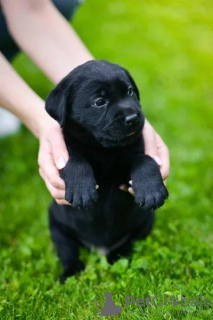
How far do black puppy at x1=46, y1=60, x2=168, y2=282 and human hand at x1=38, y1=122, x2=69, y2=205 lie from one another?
5cm

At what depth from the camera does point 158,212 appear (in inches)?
158

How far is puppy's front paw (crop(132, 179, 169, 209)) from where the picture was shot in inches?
104

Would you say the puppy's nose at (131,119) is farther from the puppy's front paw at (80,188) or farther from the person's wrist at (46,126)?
the person's wrist at (46,126)

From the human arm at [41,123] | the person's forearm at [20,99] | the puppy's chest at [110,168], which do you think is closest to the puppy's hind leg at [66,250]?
the human arm at [41,123]

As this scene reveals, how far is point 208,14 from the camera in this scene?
31.4 feet

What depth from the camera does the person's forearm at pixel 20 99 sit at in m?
A: 3.36

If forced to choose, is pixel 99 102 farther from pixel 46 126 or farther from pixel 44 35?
pixel 44 35

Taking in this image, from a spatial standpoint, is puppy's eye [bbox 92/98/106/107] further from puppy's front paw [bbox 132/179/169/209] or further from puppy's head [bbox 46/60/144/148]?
puppy's front paw [bbox 132/179/169/209]

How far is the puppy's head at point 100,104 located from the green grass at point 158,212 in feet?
2.91

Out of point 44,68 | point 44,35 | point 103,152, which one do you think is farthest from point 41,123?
point 44,35

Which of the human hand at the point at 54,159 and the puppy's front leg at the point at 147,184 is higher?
the human hand at the point at 54,159

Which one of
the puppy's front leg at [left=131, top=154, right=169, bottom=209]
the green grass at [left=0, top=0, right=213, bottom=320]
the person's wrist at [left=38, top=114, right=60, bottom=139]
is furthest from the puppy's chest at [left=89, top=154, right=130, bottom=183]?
the green grass at [left=0, top=0, right=213, bottom=320]

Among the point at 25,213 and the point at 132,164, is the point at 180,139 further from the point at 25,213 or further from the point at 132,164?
the point at 132,164

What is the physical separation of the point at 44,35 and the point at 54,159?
1.35 metres
